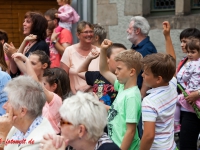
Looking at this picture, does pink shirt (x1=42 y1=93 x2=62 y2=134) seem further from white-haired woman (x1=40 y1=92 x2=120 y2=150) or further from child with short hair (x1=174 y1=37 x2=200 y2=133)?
child with short hair (x1=174 y1=37 x2=200 y2=133)

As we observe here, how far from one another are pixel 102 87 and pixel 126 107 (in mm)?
1029

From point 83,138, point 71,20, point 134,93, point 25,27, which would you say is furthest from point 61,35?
point 83,138

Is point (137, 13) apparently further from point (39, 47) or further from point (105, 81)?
point (105, 81)

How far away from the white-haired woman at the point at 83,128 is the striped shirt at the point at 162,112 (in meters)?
1.11

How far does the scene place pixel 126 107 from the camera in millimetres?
5043

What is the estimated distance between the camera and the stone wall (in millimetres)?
8438

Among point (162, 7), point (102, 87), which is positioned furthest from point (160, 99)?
point (162, 7)

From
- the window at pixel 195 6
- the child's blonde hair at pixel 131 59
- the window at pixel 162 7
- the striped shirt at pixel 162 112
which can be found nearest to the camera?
the striped shirt at pixel 162 112

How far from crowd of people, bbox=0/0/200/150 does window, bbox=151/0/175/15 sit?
6.50 feet

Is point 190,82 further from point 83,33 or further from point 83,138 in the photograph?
point 83,138

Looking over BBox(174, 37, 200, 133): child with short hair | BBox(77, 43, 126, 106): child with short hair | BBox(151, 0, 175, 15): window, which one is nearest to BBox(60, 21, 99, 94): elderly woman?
BBox(77, 43, 126, 106): child with short hair

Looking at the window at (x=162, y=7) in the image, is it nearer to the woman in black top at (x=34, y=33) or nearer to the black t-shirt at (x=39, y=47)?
the woman in black top at (x=34, y=33)

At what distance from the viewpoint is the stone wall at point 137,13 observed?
8.44m

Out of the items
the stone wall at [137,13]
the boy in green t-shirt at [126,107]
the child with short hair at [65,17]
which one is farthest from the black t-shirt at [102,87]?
the child with short hair at [65,17]
